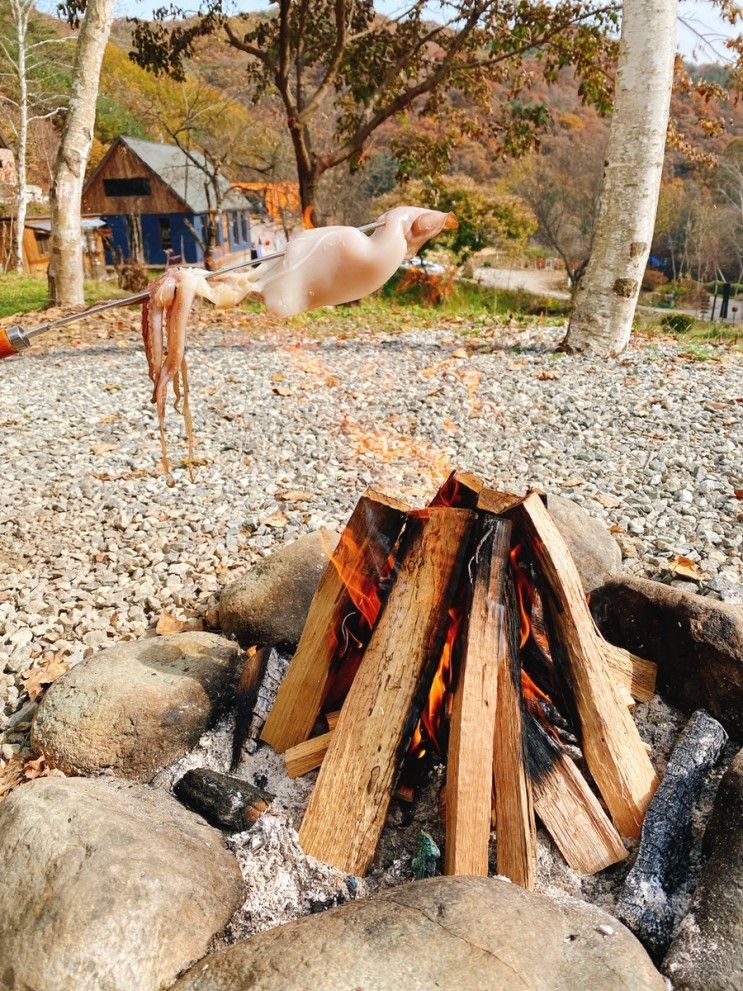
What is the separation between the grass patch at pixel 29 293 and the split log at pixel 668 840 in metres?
13.4

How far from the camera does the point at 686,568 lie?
11.5 feet

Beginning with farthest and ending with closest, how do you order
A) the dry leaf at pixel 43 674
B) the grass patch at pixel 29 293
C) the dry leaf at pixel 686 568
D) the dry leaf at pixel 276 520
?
the grass patch at pixel 29 293, the dry leaf at pixel 276 520, the dry leaf at pixel 686 568, the dry leaf at pixel 43 674

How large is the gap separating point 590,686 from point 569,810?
384 millimetres

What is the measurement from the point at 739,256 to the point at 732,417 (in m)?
37.9

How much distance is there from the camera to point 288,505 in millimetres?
4539

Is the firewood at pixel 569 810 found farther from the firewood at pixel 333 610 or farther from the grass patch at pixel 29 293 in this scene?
the grass patch at pixel 29 293

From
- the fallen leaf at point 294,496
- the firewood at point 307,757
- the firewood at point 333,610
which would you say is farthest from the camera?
the fallen leaf at point 294,496

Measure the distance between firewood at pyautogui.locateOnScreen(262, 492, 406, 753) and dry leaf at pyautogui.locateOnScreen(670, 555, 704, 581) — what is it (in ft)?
5.63

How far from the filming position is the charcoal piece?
2.22 m

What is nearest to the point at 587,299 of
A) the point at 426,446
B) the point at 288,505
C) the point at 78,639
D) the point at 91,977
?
the point at 426,446

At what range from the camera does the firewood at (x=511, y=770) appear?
2012mm

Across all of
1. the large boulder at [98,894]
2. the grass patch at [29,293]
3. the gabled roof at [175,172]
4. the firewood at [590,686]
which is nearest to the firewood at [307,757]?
the large boulder at [98,894]

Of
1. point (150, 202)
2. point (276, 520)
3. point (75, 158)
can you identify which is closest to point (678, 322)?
point (75, 158)

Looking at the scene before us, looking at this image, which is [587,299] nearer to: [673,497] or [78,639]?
[673,497]
